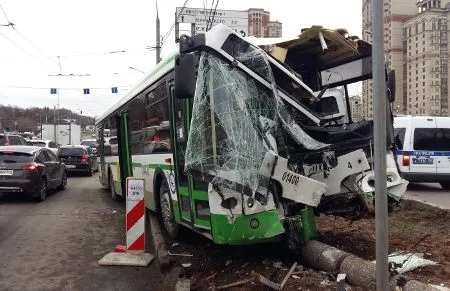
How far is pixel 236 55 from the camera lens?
577 cm

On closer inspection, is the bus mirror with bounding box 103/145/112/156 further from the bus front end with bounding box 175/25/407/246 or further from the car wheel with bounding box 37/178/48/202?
the bus front end with bounding box 175/25/407/246

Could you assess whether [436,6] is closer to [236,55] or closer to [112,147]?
[112,147]

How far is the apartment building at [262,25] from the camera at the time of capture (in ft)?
77.7

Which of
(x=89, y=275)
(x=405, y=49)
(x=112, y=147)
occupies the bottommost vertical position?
(x=89, y=275)

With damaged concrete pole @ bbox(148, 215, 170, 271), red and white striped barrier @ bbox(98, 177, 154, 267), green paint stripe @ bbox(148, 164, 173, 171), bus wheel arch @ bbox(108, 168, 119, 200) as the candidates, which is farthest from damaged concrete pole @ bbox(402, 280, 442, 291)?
bus wheel arch @ bbox(108, 168, 119, 200)

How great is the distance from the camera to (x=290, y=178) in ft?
Answer: 18.1

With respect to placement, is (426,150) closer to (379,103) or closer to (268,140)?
(268,140)

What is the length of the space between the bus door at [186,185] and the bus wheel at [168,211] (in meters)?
0.79

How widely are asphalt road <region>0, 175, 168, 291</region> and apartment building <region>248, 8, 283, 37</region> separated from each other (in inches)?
503

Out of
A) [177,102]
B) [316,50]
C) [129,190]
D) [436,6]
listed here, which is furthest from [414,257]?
[436,6]

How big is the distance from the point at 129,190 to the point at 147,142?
193cm

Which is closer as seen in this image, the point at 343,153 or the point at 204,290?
the point at 204,290

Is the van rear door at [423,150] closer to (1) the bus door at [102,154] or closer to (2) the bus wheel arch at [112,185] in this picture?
(2) the bus wheel arch at [112,185]

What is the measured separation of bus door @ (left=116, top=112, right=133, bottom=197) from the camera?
38.0ft
